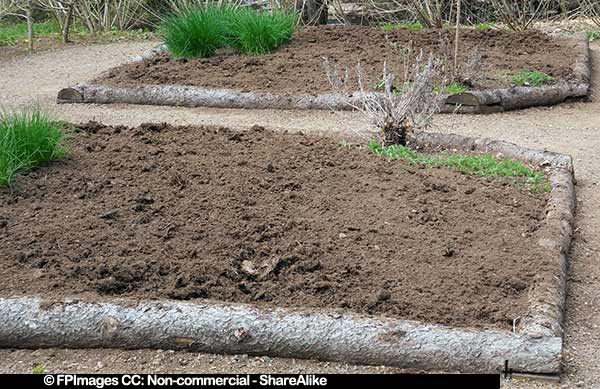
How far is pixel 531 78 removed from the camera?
860 centimetres

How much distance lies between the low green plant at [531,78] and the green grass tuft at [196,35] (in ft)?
9.05

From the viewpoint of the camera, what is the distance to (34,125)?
19.2ft

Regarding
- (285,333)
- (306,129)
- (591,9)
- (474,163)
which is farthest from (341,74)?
(591,9)

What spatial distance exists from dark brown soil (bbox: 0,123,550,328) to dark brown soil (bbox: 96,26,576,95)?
7.36 ft

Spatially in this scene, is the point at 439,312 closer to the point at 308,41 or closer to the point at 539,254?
the point at 539,254

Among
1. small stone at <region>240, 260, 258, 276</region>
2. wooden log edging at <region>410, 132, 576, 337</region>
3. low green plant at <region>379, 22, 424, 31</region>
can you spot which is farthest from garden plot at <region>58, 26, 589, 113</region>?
small stone at <region>240, 260, 258, 276</region>

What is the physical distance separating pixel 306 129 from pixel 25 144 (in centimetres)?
231

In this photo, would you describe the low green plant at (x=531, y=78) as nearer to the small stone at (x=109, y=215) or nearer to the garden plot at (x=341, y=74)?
the garden plot at (x=341, y=74)

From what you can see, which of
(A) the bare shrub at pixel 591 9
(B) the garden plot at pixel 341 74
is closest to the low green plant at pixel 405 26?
(B) the garden plot at pixel 341 74

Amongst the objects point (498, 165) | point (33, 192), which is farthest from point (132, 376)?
point (498, 165)

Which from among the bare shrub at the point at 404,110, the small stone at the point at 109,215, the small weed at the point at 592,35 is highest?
the bare shrub at the point at 404,110

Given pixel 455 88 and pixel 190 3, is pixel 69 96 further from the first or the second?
pixel 190 3

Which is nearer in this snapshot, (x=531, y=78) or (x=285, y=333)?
(x=285, y=333)

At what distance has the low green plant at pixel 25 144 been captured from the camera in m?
5.61
